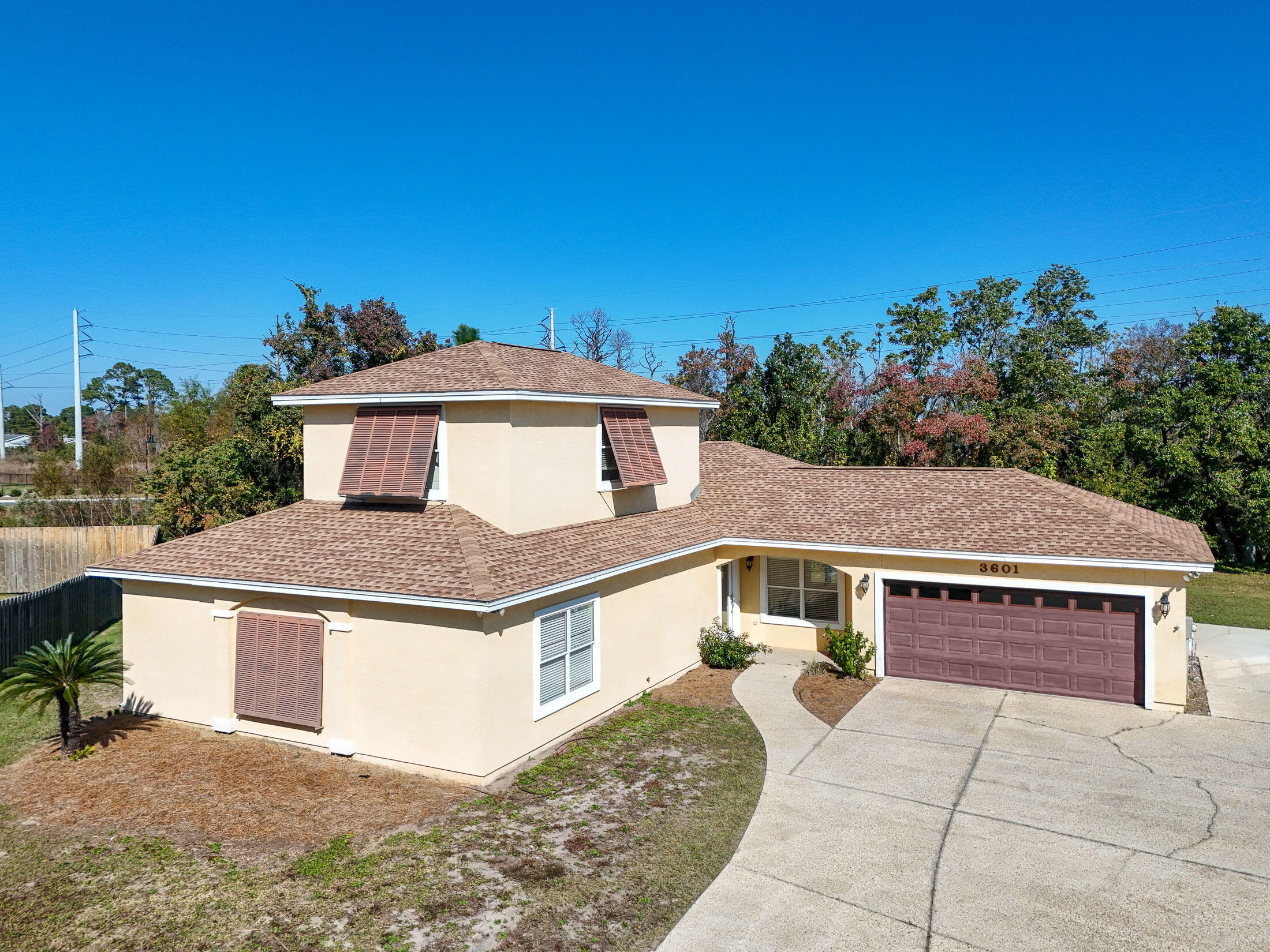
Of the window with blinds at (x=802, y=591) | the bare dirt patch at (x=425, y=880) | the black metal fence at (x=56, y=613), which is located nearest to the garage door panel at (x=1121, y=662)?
the window with blinds at (x=802, y=591)

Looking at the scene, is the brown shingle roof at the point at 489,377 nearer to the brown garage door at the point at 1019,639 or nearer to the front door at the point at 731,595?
the front door at the point at 731,595

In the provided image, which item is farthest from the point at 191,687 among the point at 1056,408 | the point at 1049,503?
the point at 1056,408

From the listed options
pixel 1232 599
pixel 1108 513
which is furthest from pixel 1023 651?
pixel 1232 599

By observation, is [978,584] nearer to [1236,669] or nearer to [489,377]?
[1236,669]

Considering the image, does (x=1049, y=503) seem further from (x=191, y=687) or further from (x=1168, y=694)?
(x=191, y=687)

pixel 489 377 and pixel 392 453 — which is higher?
pixel 489 377

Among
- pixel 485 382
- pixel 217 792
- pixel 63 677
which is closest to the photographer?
pixel 217 792

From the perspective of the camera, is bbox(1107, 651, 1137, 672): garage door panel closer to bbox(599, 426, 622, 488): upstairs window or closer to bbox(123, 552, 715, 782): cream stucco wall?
bbox(123, 552, 715, 782): cream stucco wall
